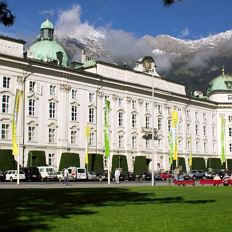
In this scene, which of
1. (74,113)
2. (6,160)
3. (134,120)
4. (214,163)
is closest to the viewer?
(6,160)

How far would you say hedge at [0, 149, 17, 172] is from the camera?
6481 centimetres

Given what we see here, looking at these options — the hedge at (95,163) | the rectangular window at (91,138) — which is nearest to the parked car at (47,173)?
the hedge at (95,163)

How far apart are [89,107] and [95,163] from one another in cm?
1015

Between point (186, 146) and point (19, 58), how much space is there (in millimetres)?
46858

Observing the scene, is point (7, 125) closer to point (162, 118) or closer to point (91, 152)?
point (91, 152)

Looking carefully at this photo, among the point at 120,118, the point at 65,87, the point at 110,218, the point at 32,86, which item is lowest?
the point at 110,218

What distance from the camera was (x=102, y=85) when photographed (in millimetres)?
83812

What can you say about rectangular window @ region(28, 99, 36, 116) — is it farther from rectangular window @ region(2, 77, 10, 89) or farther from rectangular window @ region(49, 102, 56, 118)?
rectangular window @ region(2, 77, 10, 89)

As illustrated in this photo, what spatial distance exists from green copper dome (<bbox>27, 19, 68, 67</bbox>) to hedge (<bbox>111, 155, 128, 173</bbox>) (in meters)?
19.8

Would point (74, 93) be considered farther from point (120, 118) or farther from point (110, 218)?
point (110, 218)

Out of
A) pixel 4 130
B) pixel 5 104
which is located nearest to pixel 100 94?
pixel 5 104

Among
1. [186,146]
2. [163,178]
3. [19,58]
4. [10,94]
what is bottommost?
[163,178]

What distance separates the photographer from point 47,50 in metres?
86.1

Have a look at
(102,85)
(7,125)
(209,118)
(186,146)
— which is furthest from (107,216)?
(209,118)
